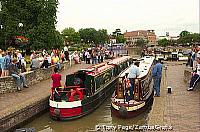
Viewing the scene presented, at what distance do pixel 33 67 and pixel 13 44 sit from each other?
74.4 ft

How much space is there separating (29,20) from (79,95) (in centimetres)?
2933

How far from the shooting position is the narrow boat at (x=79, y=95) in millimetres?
13102

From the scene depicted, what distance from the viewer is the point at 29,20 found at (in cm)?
4066

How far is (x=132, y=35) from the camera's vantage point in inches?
6944

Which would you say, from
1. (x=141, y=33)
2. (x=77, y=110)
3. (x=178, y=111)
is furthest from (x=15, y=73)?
(x=141, y=33)

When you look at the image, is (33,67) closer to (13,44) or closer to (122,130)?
(122,130)

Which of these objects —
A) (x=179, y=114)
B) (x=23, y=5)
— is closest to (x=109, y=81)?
(x=179, y=114)

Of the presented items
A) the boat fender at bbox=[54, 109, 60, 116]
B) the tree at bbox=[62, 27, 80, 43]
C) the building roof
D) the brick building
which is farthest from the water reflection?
the building roof

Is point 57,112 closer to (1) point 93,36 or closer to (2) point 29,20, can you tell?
(2) point 29,20

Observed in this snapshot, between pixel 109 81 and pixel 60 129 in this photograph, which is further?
pixel 109 81

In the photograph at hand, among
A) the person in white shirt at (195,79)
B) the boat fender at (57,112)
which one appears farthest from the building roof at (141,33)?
the boat fender at (57,112)

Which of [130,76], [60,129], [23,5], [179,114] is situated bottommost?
[60,129]

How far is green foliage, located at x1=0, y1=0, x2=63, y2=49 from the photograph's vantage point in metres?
39.0

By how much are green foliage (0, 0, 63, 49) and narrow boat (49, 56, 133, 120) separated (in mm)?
23200
